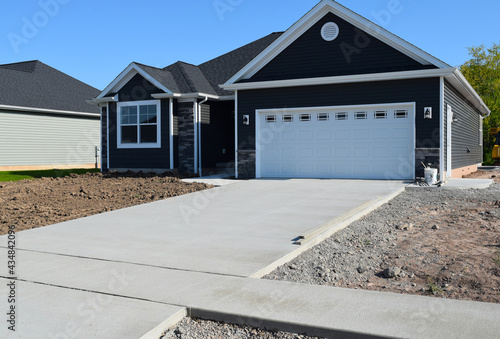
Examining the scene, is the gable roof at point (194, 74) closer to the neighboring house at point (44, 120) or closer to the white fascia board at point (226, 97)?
the white fascia board at point (226, 97)

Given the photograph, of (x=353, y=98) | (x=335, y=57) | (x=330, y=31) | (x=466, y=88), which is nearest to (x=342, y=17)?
(x=330, y=31)

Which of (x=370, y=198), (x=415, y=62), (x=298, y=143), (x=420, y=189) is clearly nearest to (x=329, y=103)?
(x=298, y=143)

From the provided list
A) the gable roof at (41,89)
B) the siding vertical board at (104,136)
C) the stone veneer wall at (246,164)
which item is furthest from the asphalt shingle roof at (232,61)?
the gable roof at (41,89)

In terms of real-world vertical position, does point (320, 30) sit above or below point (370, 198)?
above

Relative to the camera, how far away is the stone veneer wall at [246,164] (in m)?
17.0

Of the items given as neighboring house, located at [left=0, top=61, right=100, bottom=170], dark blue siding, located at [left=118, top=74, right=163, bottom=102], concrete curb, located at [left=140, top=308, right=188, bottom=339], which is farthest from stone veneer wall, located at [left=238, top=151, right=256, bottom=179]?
neighboring house, located at [left=0, top=61, right=100, bottom=170]

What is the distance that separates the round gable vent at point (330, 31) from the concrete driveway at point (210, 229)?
5.90m

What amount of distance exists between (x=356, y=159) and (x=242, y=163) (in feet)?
13.6

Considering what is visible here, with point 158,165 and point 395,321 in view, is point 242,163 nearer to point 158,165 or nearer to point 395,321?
point 158,165

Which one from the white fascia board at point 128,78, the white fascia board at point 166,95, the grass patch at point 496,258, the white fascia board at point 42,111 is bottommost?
the grass patch at point 496,258

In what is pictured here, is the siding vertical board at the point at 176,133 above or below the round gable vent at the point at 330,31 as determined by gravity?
below

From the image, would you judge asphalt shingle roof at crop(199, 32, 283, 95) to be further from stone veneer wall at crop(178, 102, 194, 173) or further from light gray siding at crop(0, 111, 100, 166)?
light gray siding at crop(0, 111, 100, 166)

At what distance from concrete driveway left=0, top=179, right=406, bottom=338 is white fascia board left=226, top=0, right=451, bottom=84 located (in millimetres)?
5818

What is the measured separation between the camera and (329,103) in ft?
52.0
